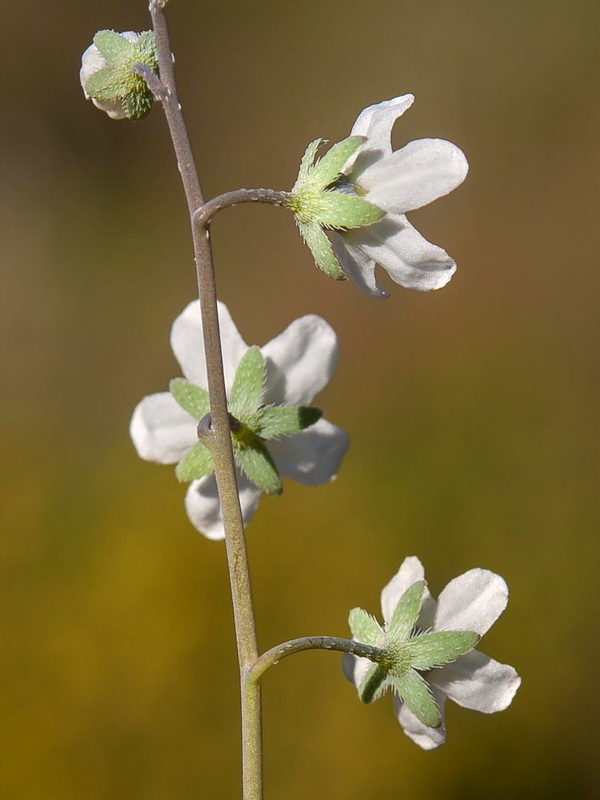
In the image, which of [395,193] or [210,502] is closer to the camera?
[395,193]

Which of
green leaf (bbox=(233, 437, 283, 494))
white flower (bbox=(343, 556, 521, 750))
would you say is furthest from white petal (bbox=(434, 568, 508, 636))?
green leaf (bbox=(233, 437, 283, 494))

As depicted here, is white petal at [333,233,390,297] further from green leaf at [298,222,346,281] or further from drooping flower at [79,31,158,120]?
drooping flower at [79,31,158,120]

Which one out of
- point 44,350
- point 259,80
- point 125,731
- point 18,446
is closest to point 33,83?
point 259,80

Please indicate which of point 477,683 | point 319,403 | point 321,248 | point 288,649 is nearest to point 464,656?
point 477,683

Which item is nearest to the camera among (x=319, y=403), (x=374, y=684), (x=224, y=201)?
(x=224, y=201)

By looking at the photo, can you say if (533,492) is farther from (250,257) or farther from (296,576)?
(250,257)

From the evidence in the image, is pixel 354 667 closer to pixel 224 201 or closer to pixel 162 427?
pixel 162 427
